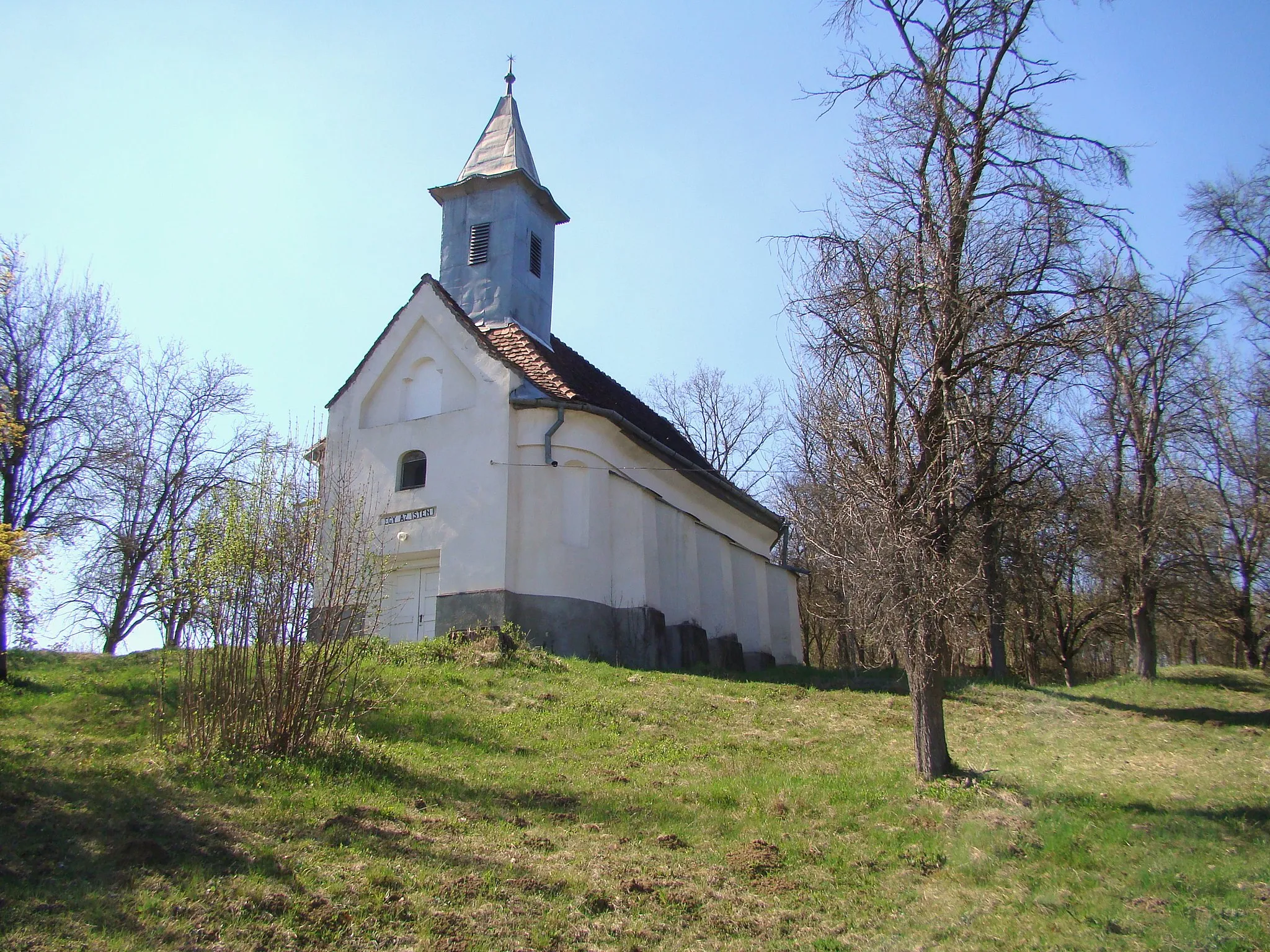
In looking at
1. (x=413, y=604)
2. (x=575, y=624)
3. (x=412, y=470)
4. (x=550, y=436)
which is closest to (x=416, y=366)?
(x=412, y=470)

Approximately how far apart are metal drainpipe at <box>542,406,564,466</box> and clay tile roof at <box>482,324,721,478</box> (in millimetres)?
440

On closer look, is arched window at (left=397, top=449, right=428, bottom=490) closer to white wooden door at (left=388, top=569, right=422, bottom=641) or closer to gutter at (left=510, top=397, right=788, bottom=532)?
white wooden door at (left=388, top=569, right=422, bottom=641)

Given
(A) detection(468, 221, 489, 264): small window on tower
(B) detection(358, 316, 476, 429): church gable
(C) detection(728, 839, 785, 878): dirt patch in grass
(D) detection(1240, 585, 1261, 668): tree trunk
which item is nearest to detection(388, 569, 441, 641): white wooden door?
(B) detection(358, 316, 476, 429): church gable

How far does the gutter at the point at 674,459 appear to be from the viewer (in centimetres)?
2281

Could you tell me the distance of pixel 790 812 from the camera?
1084 centimetres

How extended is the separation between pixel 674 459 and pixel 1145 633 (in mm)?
11762

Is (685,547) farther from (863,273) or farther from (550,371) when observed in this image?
(863,273)

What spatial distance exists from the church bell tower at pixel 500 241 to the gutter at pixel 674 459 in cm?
484

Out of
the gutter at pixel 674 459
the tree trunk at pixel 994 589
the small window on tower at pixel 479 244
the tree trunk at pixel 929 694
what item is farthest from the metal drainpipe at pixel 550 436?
the tree trunk at pixel 929 694

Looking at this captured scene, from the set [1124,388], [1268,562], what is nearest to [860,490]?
[1124,388]

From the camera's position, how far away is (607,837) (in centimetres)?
973

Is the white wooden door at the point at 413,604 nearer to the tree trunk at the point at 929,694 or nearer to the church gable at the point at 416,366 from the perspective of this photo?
the church gable at the point at 416,366

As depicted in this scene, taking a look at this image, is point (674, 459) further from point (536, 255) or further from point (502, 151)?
point (502, 151)

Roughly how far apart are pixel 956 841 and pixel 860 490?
434cm
